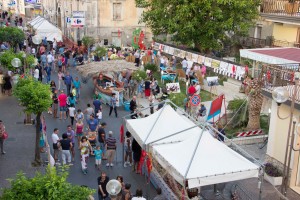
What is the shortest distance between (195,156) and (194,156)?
0.03m

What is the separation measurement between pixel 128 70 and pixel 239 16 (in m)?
9.99

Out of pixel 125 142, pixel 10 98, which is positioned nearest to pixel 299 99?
pixel 125 142

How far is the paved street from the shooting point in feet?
49.7

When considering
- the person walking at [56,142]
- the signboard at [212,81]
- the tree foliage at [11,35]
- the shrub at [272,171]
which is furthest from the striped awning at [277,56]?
the tree foliage at [11,35]

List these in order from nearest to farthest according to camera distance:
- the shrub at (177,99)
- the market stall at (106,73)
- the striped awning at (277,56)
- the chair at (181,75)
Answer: the striped awning at (277,56), the shrub at (177,99), the market stall at (106,73), the chair at (181,75)

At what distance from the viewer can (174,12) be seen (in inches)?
1262

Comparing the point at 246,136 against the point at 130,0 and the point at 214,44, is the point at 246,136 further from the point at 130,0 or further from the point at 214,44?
the point at 130,0

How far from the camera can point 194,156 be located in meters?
12.1

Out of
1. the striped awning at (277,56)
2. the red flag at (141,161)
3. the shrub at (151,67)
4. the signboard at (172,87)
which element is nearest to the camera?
the red flag at (141,161)

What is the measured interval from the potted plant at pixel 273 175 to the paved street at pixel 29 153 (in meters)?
3.99

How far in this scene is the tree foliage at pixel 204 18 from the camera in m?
30.5

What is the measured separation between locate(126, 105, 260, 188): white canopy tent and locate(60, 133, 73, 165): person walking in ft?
8.75

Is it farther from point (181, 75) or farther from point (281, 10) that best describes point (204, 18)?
point (281, 10)

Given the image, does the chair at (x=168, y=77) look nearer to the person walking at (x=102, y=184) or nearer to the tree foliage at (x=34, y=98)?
the tree foliage at (x=34, y=98)
